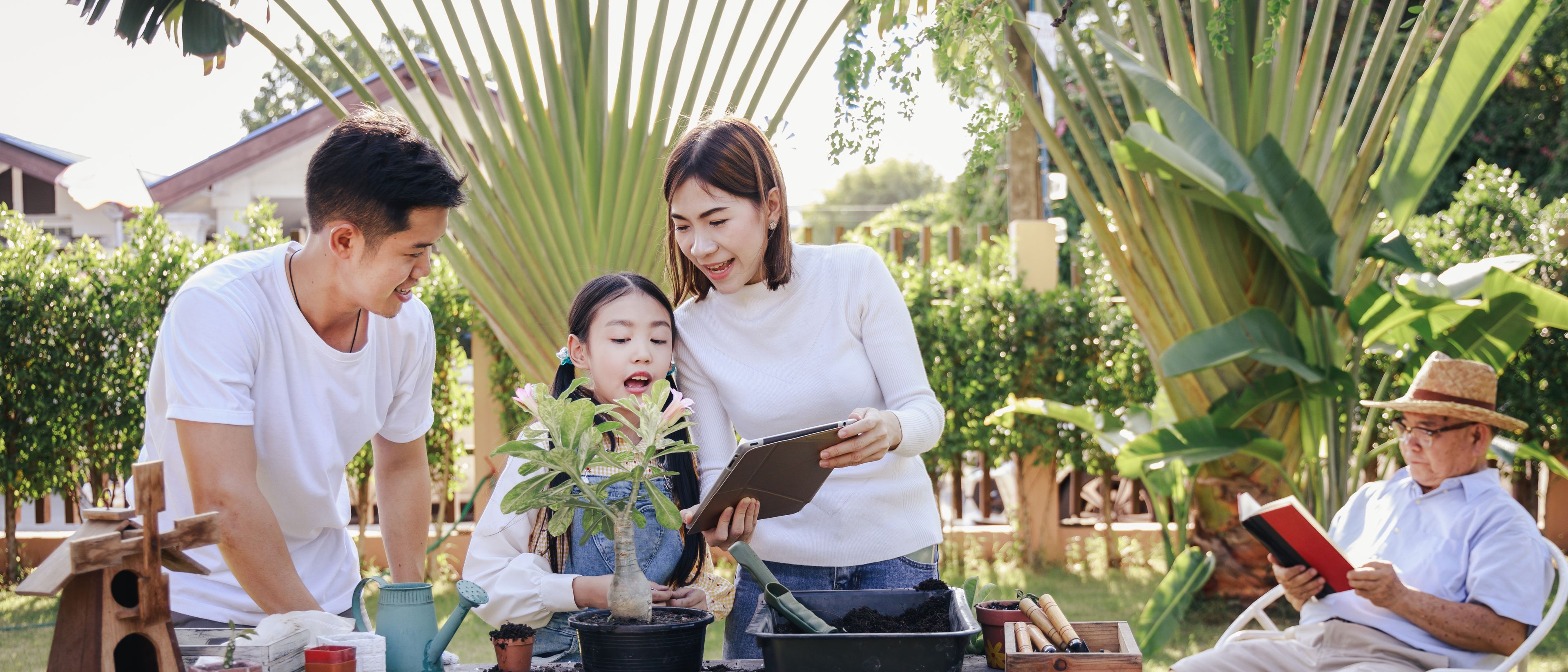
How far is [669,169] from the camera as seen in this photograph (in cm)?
231

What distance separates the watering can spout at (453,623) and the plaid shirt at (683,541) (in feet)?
1.02

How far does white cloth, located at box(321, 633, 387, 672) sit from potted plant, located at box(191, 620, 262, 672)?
0.12 meters

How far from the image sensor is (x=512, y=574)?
206 centimetres

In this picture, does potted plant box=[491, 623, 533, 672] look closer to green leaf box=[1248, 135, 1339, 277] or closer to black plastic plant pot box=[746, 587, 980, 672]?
black plastic plant pot box=[746, 587, 980, 672]

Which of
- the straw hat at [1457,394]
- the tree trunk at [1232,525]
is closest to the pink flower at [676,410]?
the straw hat at [1457,394]

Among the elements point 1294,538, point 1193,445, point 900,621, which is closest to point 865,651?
point 900,621

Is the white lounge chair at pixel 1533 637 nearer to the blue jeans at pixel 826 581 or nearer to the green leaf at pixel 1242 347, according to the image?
the green leaf at pixel 1242 347

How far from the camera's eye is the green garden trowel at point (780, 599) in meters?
1.76

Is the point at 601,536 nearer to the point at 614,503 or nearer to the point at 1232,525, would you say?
the point at 614,503

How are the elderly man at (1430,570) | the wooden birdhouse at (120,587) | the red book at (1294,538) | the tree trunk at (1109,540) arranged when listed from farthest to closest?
the tree trunk at (1109,540)
the elderly man at (1430,570)
the red book at (1294,538)
the wooden birdhouse at (120,587)

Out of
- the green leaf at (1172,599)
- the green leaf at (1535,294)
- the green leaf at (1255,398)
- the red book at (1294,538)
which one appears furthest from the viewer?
the green leaf at (1255,398)

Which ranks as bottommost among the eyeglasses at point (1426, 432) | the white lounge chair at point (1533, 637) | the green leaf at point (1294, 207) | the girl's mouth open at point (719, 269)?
the white lounge chair at point (1533, 637)

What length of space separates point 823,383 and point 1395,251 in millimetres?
3328

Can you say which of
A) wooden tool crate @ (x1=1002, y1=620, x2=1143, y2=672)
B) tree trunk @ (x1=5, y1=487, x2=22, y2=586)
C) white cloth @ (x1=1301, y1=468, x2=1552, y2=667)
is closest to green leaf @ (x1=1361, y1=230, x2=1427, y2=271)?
white cloth @ (x1=1301, y1=468, x2=1552, y2=667)
